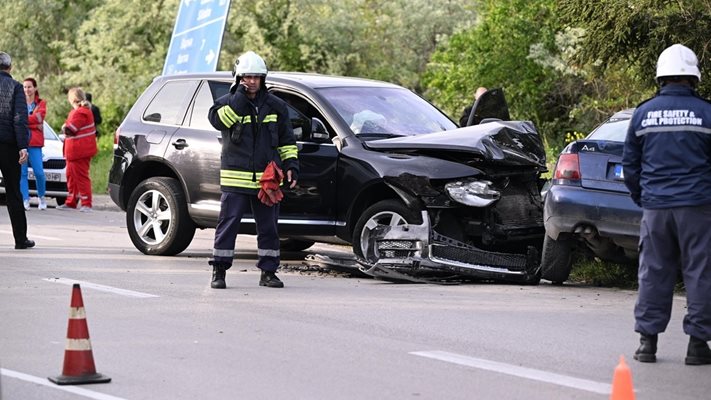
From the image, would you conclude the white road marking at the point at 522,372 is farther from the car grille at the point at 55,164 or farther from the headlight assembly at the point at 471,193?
the car grille at the point at 55,164

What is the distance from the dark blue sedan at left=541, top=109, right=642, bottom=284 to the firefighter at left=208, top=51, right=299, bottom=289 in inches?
82.3

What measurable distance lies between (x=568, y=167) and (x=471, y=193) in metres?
1.03

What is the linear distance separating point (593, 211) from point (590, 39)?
3.63m

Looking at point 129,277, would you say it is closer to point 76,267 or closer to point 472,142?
point 76,267

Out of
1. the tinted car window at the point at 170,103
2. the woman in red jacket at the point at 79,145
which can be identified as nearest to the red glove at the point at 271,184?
the tinted car window at the point at 170,103

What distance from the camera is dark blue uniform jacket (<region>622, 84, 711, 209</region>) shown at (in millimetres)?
7934

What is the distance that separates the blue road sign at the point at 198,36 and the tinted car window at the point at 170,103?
6.65 metres

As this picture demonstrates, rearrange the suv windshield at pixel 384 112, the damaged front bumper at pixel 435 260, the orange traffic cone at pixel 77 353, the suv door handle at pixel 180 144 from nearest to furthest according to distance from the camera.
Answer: the orange traffic cone at pixel 77 353, the damaged front bumper at pixel 435 260, the suv windshield at pixel 384 112, the suv door handle at pixel 180 144

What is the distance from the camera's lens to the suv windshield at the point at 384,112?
12602mm

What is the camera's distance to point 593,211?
10625mm

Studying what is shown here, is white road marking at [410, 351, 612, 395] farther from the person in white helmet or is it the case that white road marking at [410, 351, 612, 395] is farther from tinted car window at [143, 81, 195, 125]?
tinted car window at [143, 81, 195, 125]

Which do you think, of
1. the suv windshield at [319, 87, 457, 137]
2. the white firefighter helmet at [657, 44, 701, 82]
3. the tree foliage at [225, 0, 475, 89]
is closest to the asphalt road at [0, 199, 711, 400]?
the suv windshield at [319, 87, 457, 137]

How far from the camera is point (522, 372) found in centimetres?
753

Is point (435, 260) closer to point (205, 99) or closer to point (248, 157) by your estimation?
point (248, 157)
